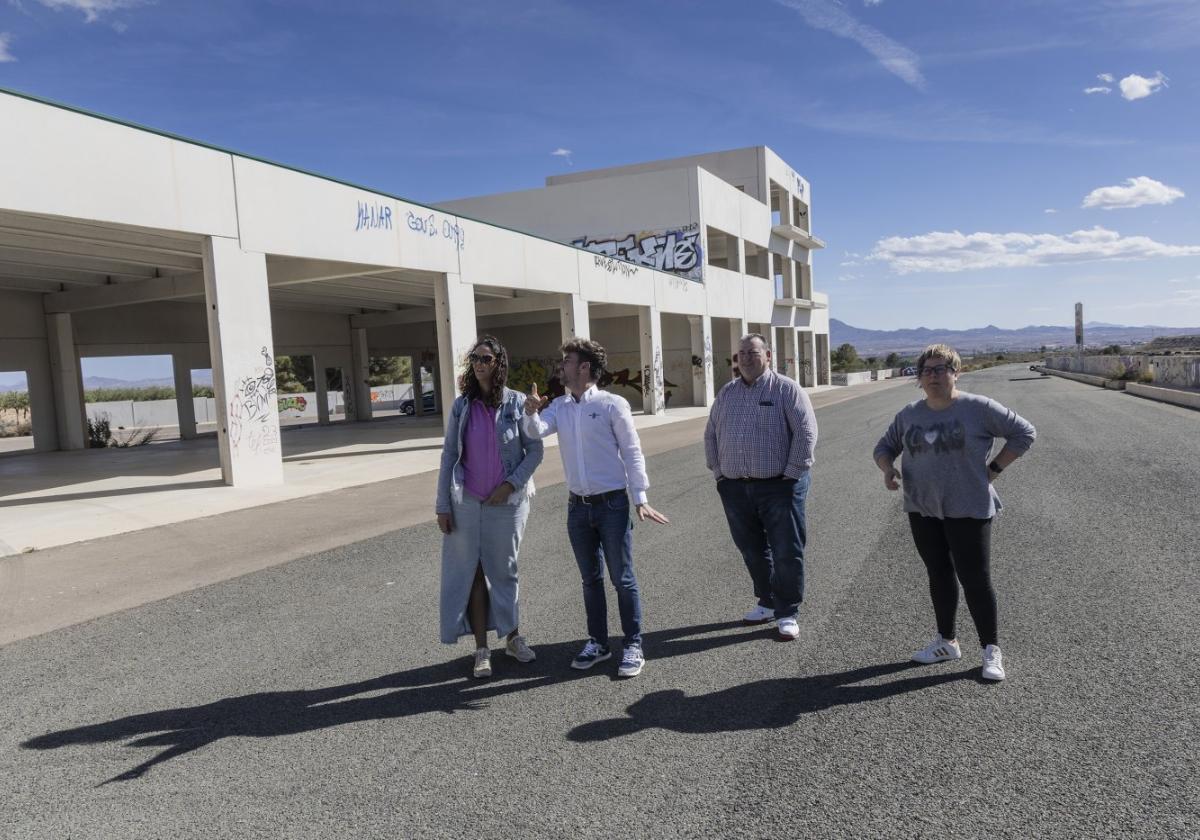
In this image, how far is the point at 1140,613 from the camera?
5.14 m

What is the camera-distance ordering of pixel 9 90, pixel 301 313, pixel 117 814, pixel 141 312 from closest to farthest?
1. pixel 117 814
2. pixel 9 90
3. pixel 141 312
4. pixel 301 313

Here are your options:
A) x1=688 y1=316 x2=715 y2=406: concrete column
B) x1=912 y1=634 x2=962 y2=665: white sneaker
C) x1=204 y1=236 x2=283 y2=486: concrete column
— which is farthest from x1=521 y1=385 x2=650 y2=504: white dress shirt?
x1=688 y1=316 x2=715 y2=406: concrete column

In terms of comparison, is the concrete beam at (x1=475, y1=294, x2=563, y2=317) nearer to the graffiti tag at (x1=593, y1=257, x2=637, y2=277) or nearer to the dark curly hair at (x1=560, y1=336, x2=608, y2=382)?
the graffiti tag at (x1=593, y1=257, x2=637, y2=277)

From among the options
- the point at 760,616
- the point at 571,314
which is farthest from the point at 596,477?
the point at 571,314

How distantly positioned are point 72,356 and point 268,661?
20.5m

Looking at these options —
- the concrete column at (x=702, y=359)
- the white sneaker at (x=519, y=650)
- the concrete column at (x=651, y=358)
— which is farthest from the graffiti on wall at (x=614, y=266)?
the white sneaker at (x=519, y=650)

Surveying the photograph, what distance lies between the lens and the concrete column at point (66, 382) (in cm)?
2116

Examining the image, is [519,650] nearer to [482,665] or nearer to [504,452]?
[482,665]

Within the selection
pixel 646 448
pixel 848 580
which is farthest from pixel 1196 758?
pixel 646 448

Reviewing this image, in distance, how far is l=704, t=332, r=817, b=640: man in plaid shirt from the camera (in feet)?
16.3

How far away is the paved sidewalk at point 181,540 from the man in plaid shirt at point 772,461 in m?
4.83

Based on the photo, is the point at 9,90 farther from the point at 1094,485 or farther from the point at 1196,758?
the point at 1094,485

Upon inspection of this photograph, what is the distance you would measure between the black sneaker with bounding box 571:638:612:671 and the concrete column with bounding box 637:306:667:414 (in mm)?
25014

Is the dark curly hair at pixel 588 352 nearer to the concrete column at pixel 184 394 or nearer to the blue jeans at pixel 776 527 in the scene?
the blue jeans at pixel 776 527
